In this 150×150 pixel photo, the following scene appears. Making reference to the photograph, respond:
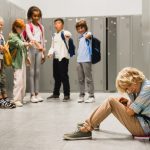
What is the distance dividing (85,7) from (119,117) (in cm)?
646

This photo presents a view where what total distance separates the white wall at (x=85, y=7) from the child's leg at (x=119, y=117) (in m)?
6.23

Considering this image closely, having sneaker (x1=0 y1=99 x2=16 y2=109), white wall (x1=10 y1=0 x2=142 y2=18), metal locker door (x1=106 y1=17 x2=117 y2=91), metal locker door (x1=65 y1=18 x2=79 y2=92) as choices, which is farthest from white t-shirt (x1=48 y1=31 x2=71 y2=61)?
white wall (x1=10 y1=0 x2=142 y2=18)

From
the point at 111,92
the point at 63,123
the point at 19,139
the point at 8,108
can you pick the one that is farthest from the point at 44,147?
the point at 111,92

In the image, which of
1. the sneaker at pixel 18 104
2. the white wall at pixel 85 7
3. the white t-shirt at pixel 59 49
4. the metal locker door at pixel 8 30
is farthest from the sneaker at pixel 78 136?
the white wall at pixel 85 7

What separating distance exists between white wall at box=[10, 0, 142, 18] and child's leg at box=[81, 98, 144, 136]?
623cm

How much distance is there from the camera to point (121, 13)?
920cm

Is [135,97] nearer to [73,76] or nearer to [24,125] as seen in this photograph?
[24,125]

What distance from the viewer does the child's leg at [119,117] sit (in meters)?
3.24

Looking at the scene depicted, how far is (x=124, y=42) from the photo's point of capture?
855 cm

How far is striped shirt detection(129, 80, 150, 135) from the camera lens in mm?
3100

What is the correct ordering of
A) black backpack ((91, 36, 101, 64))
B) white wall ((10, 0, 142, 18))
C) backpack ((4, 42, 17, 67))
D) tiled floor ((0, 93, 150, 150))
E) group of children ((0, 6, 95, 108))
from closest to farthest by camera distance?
tiled floor ((0, 93, 150, 150)) < backpack ((4, 42, 17, 67)) < group of children ((0, 6, 95, 108)) < black backpack ((91, 36, 101, 64)) < white wall ((10, 0, 142, 18))

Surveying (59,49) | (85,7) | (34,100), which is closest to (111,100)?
(34,100)

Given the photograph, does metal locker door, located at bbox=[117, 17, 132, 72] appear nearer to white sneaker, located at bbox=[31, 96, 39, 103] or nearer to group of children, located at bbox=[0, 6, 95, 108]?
group of children, located at bbox=[0, 6, 95, 108]

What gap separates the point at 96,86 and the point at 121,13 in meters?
2.03
